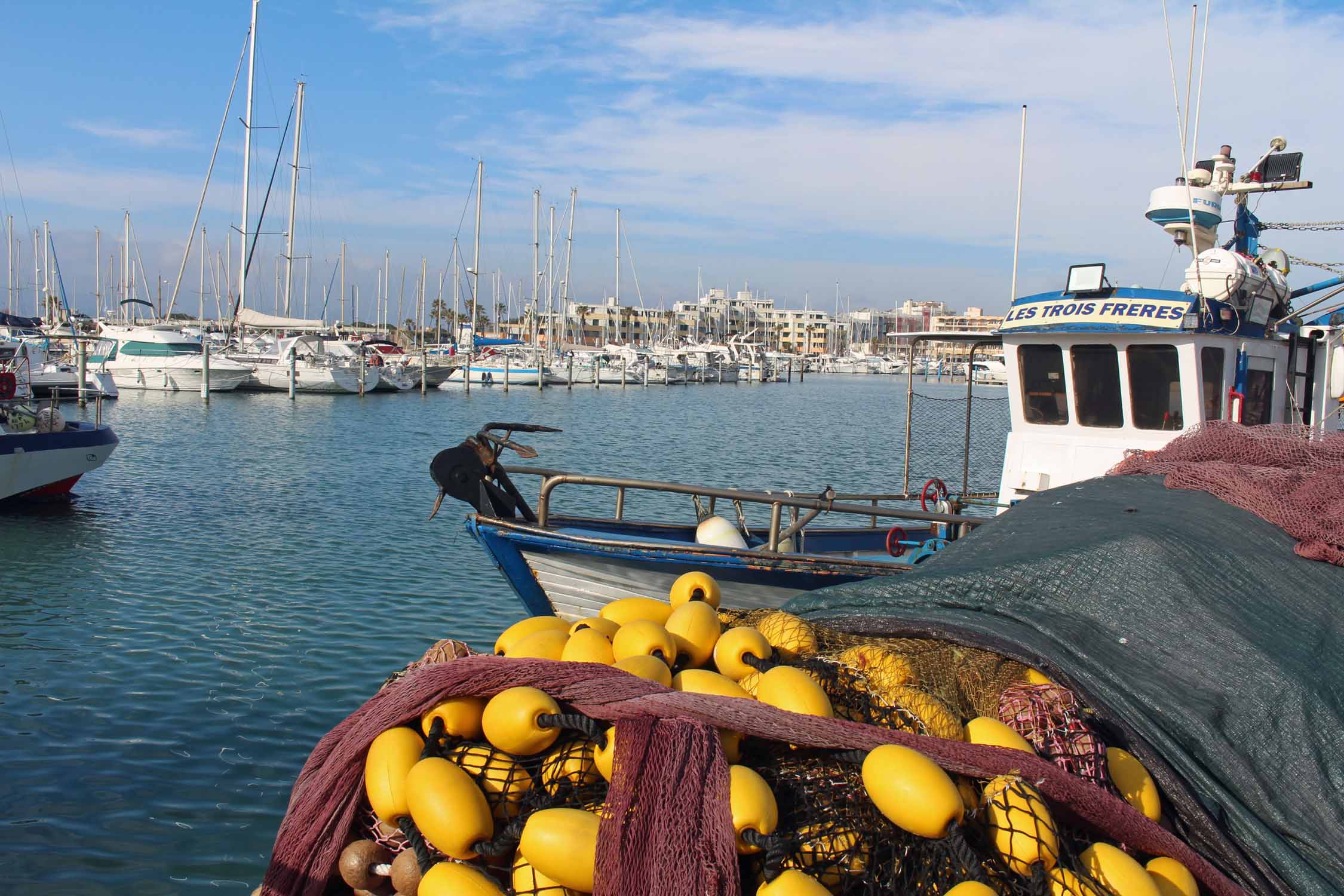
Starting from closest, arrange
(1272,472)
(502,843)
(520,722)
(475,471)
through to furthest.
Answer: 1. (502,843)
2. (520,722)
3. (1272,472)
4. (475,471)

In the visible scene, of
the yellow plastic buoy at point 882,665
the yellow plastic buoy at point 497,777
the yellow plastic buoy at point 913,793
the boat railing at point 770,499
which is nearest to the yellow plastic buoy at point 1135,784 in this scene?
the yellow plastic buoy at point 882,665

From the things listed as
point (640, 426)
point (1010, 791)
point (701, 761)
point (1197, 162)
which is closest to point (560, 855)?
point (701, 761)

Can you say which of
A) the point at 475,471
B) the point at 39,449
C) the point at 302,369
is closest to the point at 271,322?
the point at 302,369

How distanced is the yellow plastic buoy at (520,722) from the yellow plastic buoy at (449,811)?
0.65ft

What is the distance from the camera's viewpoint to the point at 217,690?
934 cm

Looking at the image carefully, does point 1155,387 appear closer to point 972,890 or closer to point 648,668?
point 648,668

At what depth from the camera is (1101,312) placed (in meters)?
9.84

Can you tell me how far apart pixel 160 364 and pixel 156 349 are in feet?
4.14

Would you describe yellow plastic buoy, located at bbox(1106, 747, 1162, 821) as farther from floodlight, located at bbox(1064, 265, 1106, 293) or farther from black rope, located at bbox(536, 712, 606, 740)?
floodlight, located at bbox(1064, 265, 1106, 293)

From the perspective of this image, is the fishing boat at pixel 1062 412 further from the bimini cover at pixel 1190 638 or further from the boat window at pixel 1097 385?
the bimini cover at pixel 1190 638

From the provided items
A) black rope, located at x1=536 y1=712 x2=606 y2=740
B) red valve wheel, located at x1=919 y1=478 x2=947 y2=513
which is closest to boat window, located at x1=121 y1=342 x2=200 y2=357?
red valve wheel, located at x1=919 y1=478 x2=947 y2=513

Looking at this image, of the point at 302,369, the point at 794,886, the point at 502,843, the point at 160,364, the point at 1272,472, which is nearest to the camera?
the point at 794,886

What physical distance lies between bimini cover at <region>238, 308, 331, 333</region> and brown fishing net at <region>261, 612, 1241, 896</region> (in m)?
53.9

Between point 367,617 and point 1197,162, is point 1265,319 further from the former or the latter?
point 367,617
